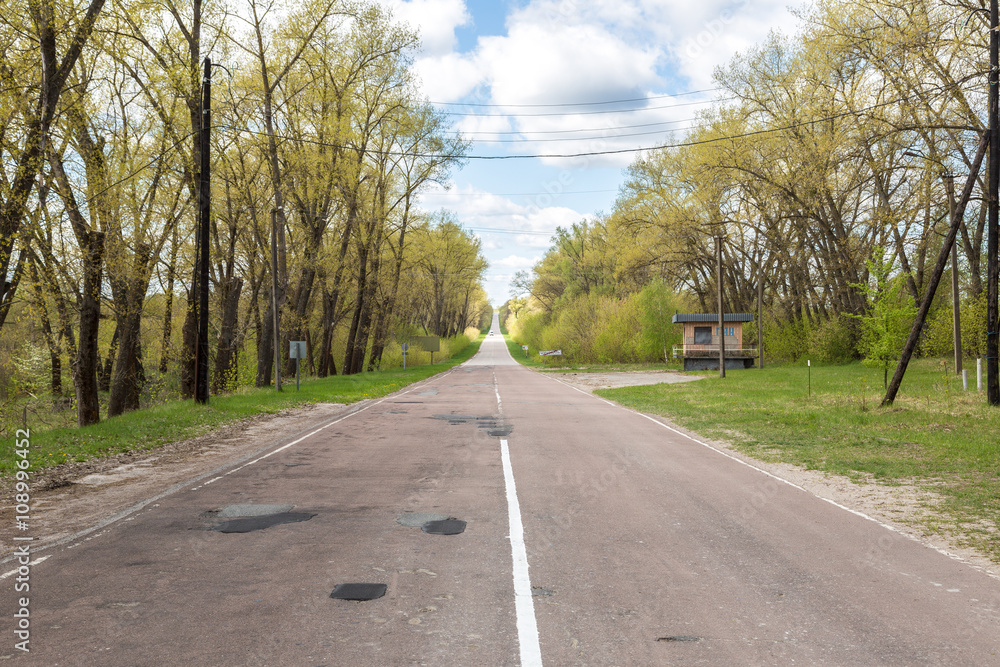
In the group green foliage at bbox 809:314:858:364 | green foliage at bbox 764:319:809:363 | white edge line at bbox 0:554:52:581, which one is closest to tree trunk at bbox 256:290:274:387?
white edge line at bbox 0:554:52:581

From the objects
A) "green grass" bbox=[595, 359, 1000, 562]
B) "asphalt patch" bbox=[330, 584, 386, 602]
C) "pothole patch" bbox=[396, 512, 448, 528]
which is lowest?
"green grass" bbox=[595, 359, 1000, 562]

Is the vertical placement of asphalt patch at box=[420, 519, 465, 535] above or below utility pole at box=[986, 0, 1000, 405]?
below

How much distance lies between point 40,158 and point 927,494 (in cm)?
1537

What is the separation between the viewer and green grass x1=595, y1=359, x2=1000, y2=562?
852 cm

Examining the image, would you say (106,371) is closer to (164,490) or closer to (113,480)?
(113,480)

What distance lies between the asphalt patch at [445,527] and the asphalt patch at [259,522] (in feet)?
4.35

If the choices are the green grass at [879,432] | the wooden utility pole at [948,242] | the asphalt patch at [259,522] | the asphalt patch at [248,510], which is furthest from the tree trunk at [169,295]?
the wooden utility pole at [948,242]

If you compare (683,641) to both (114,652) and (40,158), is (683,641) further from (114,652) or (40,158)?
(40,158)

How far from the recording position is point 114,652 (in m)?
3.93

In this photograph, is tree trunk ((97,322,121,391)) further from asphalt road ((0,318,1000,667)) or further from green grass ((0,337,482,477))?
asphalt road ((0,318,1000,667))

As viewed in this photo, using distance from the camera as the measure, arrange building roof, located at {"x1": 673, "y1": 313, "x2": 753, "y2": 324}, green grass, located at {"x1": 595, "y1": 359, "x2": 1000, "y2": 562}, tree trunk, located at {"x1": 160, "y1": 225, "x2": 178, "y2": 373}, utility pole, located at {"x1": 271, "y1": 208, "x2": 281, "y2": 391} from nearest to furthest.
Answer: green grass, located at {"x1": 595, "y1": 359, "x2": 1000, "y2": 562}, tree trunk, located at {"x1": 160, "y1": 225, "x2": 178, "y2": 373}, utility pole, located at {"x1": 271, "y1": 208, "x2": 281, "y2": 391}, building roof, located at {"x1": 673, "y1": 313, "x2": 753, "y2": 324}

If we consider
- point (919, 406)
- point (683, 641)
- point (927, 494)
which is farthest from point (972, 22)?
point (683, 641)

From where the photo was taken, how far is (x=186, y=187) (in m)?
22.3

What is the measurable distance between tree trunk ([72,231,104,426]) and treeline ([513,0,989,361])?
19.6 meters
